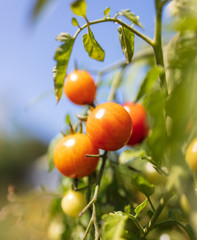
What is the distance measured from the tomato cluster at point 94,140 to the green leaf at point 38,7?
15 cm

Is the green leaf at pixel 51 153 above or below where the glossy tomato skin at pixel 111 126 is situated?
below

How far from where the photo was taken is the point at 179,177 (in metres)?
0.20

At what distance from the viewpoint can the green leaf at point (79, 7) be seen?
32 cm

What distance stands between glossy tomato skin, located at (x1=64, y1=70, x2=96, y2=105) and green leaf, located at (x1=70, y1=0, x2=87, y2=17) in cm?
25

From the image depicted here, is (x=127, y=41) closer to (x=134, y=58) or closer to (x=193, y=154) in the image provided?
(x=193, y=154)

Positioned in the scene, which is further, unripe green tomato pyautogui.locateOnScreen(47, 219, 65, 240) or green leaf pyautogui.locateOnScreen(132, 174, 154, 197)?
unripe green tomato pyautogui.locateOnScreen(47, 219, 65, 240)

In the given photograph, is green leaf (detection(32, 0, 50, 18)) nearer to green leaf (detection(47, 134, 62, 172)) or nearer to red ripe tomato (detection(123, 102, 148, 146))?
red ripe tomato (detection(123, 102, 148, 146))

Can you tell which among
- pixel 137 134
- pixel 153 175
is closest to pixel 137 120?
pixel 137 134

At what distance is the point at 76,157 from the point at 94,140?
48 mm

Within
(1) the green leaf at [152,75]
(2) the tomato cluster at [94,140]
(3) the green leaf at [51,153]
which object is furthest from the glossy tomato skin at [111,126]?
(3) the green leaf at [51,153]

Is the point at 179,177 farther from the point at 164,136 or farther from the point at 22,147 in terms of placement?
the point at 22,147

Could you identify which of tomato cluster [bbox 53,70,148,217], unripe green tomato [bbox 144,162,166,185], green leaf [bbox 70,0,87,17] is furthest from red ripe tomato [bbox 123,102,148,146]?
green leaf [bbox 70,0,87,17]

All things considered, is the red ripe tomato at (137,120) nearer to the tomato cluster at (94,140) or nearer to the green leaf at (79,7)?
the tomato cluster at (94,140)

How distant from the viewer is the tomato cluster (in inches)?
14.9
